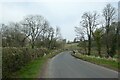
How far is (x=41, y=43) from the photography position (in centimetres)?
9756

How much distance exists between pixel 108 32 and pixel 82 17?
1530 centimetres

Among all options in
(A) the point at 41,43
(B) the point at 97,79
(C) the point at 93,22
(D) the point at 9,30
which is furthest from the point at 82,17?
(B) the point at 97,79

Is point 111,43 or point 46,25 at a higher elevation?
point 46,25

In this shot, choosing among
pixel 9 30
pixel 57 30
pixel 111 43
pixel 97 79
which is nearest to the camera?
pixel 97 79

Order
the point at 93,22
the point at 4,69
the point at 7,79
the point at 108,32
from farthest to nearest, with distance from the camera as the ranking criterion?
1. the point at 93,22
2. the point at 108,32
3. the point at 4,69
4. the point at 7,79

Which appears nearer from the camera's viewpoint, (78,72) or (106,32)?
(78,72)

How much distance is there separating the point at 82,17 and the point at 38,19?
29.1 m

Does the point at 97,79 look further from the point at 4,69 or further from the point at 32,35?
the point at 32,35

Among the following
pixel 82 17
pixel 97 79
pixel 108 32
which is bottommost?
pixel 97 79

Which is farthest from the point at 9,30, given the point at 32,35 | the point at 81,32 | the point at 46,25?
the point at 81,32

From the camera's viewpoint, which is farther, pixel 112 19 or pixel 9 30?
pixel 9 30

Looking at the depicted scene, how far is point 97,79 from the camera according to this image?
15.7m

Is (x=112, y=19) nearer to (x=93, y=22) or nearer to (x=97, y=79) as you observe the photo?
(x=93, y=22)

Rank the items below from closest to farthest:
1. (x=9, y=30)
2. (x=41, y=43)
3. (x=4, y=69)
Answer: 1. (x=4, y=69)
2. (x=9, y=30)
3. (x=41, y=43)
